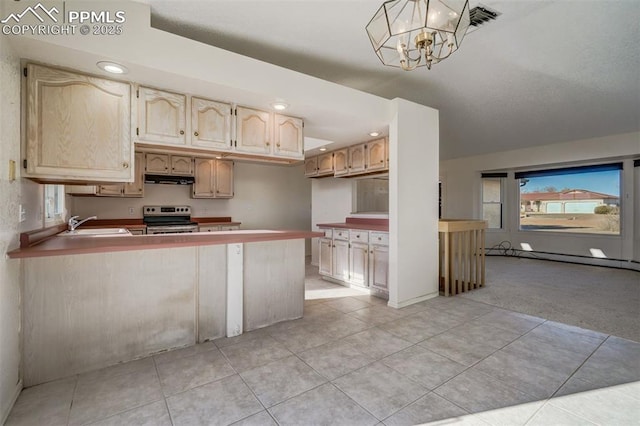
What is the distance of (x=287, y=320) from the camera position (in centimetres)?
299

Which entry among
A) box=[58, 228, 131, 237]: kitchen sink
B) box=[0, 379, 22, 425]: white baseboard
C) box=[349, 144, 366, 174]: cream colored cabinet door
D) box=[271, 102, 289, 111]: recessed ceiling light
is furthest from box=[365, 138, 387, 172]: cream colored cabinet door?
box=[0, 379, 22, 425]: white baseboard

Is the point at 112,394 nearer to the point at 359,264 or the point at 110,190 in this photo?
the point at 359,264

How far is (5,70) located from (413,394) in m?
3.10

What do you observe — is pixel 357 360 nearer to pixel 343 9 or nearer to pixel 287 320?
pixel 287 320

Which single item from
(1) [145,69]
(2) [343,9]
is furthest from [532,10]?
(1) [145,69]

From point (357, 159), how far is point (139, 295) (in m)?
3.30

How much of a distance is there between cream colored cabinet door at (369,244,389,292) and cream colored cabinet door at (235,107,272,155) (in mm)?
1913

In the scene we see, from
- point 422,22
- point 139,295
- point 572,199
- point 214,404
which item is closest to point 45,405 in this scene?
point 139,295

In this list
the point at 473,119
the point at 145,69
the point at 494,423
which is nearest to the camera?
the point at 494,423

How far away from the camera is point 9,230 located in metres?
1.74

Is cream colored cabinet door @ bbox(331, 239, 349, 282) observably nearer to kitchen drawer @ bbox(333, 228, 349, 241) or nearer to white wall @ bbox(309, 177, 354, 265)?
kitchen drawer @ bbox(333, 228, 349, 241)

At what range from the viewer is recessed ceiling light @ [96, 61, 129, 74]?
2002mm

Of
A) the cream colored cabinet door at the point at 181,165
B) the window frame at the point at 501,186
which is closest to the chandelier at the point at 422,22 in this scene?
the cream colored cabinet door at the point at 181,165

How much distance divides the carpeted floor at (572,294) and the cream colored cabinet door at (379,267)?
114 cm
